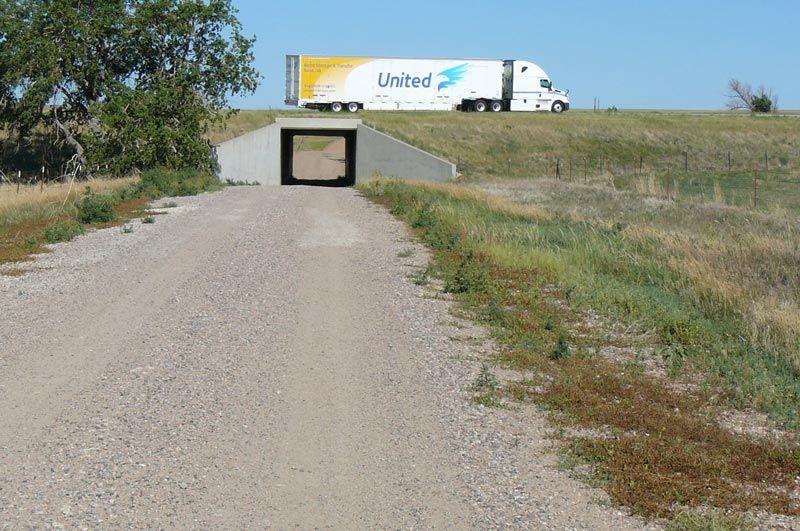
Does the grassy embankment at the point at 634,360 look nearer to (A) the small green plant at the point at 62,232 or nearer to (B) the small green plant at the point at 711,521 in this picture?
(B) the small green plant at the point at 711,521

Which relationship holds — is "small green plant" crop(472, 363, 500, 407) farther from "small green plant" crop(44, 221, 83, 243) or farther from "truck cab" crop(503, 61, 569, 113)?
"truck cab" crop(503, 61, 569, 113)

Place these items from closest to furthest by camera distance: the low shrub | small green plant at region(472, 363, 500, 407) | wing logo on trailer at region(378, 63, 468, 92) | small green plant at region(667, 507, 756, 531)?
small green plant at region(667, 507, 756, 531) < small green plant at region(472, 363, 500, 407) < the low shrub < wing logo on trailer at region(378, 63, 468, 92)

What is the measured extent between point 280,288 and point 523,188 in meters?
26.0

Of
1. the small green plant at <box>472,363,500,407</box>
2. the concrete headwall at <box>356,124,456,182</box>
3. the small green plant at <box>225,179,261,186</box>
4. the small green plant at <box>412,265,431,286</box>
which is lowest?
the small green plant at <box>225,179,261,186</box>

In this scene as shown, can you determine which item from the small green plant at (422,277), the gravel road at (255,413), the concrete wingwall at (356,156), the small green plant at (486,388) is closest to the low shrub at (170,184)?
the concrete wingwall at (356,156)

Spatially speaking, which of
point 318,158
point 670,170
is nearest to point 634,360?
point 670,170

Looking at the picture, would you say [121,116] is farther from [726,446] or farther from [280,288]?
[726,446]

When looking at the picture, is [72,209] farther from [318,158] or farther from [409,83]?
[318,158]

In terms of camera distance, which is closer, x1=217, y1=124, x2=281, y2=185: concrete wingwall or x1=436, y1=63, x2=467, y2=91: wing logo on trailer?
x1=217, y1=124, x2=281, y2=185: concrete wingwall

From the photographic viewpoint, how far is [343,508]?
18.9 feet

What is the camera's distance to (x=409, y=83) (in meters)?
56.8

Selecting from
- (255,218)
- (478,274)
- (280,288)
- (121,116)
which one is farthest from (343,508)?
(121,116)

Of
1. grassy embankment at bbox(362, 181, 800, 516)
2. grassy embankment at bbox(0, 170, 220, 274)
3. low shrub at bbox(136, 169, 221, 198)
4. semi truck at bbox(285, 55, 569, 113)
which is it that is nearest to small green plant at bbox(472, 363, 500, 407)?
grassy embankment at bbox(362, 181, 800, 516)

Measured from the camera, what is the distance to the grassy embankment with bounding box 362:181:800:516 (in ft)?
21.6
